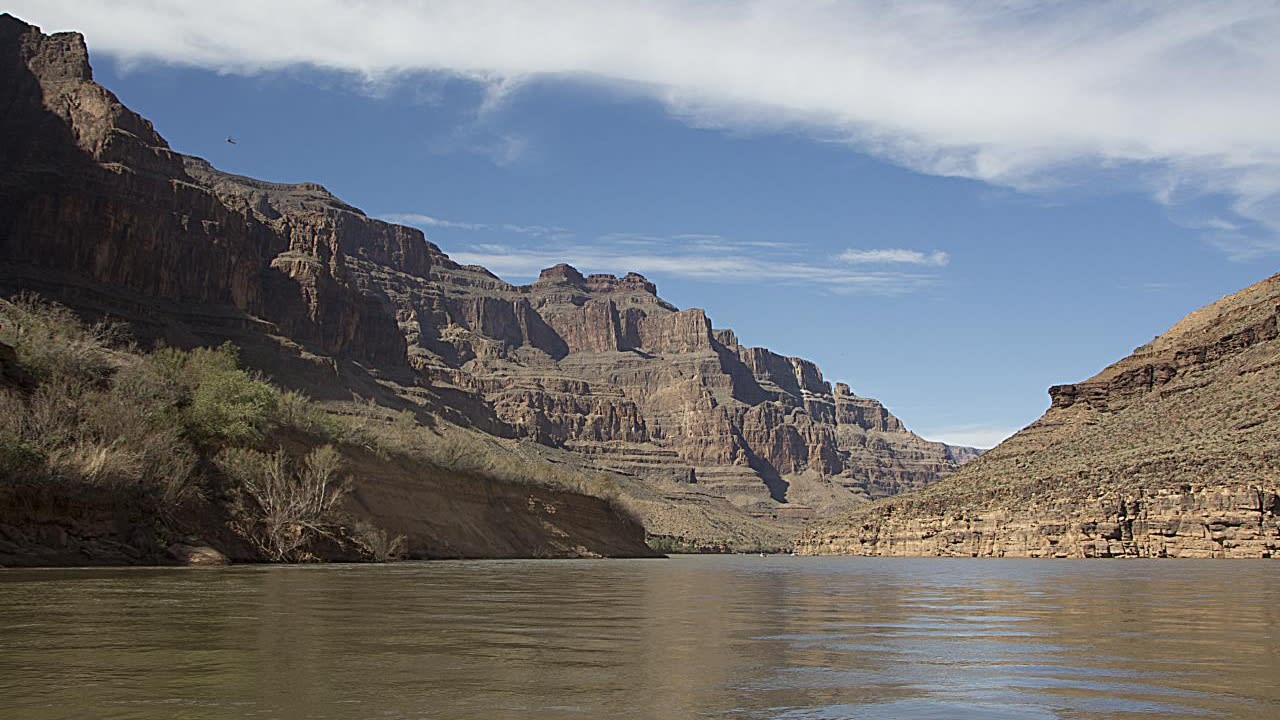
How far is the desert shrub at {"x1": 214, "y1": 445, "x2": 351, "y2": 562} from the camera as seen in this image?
47.4 meters

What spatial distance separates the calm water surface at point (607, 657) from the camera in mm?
9055

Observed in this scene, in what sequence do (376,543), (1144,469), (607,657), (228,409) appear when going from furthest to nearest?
(1144,469) → (376,543) → (228,409) → (607,657)

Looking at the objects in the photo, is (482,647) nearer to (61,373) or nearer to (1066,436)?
(61,373)

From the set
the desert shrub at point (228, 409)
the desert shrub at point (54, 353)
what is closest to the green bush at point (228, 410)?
the desert shrub at point (228, 409)

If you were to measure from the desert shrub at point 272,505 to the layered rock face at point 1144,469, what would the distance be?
178ft

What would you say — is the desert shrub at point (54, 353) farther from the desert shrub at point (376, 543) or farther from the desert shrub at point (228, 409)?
the desert shrub at point (376, 543)

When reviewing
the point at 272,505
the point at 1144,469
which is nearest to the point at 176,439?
the point at 272,505

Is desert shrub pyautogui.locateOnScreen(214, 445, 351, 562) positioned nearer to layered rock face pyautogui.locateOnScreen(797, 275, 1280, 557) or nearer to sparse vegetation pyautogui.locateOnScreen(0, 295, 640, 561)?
sparse vegetation pyautogui.locateOnScreen(0, 295, 640, 561)

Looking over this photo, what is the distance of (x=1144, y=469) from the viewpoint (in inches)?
3095

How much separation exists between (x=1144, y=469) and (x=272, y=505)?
2356 inches

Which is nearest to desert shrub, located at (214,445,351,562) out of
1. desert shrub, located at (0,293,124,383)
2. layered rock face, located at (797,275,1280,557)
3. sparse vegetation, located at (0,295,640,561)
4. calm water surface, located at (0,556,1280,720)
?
sparse vegetation, located at (0,295,640,561)

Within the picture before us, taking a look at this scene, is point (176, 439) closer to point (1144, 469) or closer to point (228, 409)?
point (228, 409)

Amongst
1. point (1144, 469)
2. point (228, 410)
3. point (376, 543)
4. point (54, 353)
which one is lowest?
point (376, 543)

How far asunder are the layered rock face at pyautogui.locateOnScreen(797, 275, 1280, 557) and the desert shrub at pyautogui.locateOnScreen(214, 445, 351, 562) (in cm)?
5435
